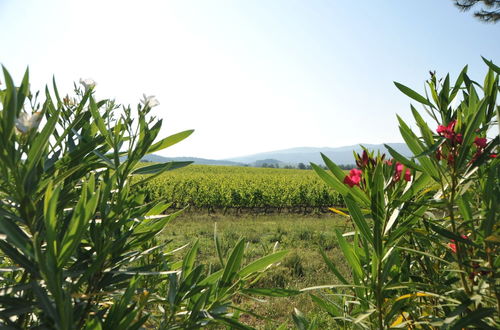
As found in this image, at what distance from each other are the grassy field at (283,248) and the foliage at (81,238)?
1304mm

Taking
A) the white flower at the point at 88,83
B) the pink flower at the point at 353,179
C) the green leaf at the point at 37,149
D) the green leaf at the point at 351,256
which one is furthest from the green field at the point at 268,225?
the green leaf at the point at 37,149

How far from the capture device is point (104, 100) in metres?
0.91

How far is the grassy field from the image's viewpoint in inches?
163

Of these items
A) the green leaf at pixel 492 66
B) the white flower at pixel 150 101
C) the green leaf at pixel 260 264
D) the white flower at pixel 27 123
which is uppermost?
the green leaf at pixel 492 66

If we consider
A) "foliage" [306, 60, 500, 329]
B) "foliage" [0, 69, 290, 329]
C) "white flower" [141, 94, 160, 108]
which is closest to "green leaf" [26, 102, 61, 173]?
"foliage" [0, 69, 290, 329]

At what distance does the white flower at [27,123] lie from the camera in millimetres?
450

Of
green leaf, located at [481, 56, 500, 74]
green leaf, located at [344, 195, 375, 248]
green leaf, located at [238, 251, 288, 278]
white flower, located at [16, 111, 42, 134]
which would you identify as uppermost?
green leaf, located at [481, 56, 500, 74]

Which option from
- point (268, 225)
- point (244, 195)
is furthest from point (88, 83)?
point (244, 195)

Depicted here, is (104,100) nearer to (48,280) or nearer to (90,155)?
Answer: (90,155)

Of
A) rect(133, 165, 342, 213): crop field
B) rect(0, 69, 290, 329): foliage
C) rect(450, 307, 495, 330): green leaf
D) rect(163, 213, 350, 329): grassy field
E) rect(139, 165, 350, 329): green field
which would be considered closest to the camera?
rect(0, 69, 290, 329): foliage

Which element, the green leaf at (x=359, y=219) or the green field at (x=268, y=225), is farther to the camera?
the green field at (x=268, y=225)

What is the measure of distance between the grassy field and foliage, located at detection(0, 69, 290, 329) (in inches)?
51.3

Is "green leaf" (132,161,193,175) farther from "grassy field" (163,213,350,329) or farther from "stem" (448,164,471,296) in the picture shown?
"grassy field" (163,213,350,329)

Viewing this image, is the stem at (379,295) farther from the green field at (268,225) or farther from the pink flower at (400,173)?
the green field at (268,225)
